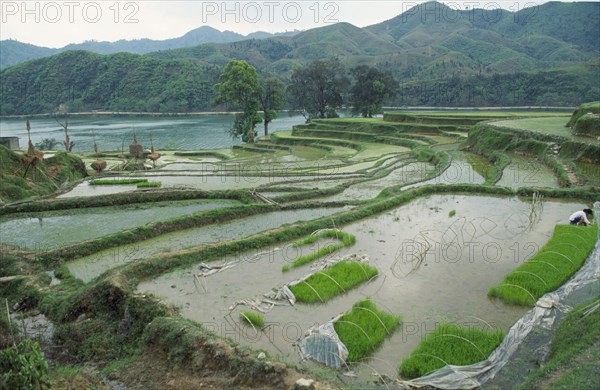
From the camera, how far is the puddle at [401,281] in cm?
737

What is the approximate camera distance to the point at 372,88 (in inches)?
2104

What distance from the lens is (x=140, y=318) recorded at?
7754mm

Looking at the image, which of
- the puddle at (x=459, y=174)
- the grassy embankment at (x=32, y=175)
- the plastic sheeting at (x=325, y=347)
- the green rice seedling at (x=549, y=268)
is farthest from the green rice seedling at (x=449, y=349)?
the grassy embankment at (x=32, y=175)

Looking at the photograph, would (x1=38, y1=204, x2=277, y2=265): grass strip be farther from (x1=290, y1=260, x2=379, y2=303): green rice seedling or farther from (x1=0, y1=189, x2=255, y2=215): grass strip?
(x1=290, y1=260, x2=379, y2=303): green rice seedling

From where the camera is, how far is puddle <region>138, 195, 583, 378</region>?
290 inches

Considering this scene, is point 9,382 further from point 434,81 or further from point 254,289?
point 434,81

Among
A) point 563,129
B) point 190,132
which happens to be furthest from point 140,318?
point 190,132

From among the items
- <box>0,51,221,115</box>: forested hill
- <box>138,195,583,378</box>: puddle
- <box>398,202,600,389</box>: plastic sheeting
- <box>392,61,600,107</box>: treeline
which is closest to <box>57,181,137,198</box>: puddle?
<box>138,195,583,378</box>: puddle

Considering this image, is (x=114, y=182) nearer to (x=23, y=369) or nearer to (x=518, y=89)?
(x=23, y=369)

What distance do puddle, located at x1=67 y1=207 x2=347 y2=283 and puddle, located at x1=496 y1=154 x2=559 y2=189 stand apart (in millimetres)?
8093

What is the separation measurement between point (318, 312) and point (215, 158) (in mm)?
29534

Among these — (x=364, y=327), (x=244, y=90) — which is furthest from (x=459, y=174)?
(x=244, y=90)

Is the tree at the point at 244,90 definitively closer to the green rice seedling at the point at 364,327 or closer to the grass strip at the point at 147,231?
the grass strip at the point at 147,231

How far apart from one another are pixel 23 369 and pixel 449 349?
570 cm
